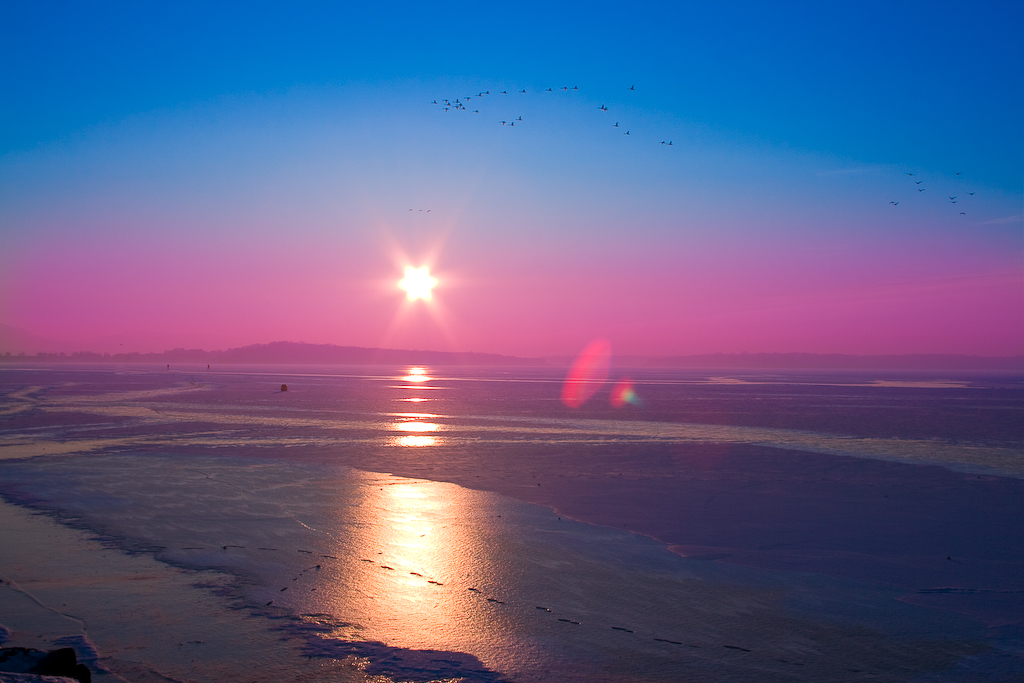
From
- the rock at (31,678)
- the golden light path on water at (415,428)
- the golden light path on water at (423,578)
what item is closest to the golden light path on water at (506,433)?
the golden light path on water at (415,428)

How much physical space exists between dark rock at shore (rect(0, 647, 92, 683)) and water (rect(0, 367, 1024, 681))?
0.66 meters

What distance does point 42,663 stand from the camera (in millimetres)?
4156

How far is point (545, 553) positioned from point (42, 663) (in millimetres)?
5164

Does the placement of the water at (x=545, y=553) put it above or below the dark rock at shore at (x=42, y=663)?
below

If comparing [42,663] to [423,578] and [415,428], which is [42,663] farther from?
[415,428]

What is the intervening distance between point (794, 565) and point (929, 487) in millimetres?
6341

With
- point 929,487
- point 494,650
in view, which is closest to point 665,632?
point 494,650

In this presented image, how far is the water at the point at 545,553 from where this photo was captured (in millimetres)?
5344

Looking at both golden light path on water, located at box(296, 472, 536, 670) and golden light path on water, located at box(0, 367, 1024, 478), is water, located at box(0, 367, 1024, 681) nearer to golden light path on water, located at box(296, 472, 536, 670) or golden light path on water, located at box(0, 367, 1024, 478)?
golden light path on water, located at box(296, 472, 536, 670)

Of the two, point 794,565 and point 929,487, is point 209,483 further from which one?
point 929,487

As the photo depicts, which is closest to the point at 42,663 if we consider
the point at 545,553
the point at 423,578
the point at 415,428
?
the point at 423,578

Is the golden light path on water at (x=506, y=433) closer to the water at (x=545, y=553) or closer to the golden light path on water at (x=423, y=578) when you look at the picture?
the water at (x=545, y=553)

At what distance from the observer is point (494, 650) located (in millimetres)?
5383

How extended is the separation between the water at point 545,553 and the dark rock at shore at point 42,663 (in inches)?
26.0
